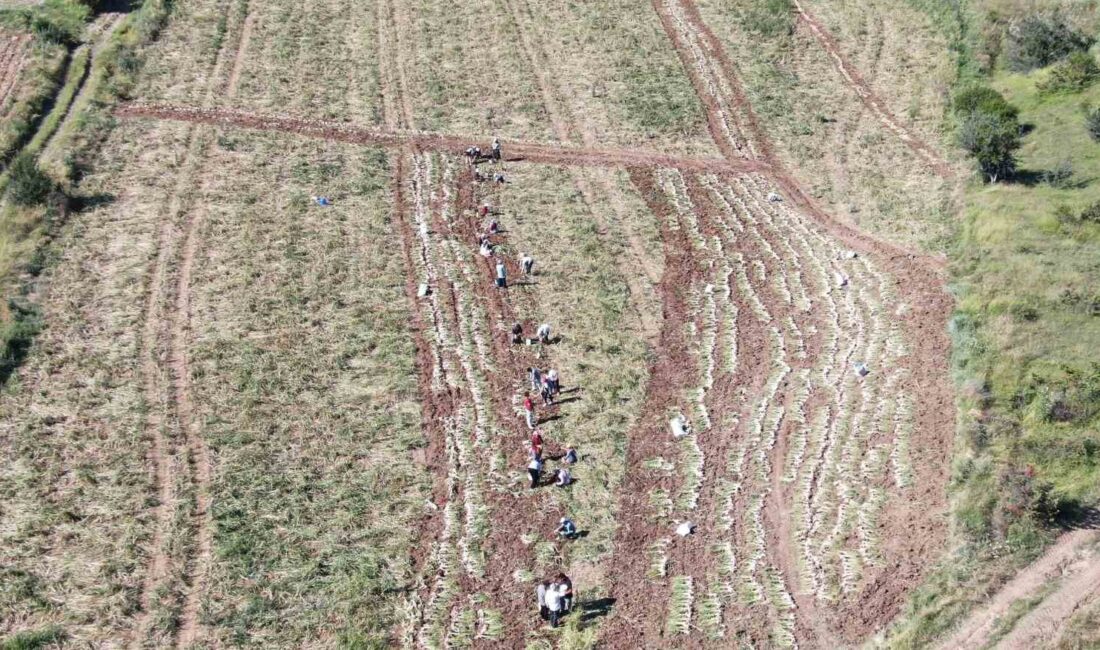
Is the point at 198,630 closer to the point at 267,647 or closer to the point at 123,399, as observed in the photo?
the point at 267,647

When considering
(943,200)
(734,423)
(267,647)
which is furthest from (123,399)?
(943,200)

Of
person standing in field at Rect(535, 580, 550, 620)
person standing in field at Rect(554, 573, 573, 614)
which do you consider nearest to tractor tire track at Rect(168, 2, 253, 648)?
person standing in field at Rect(535, 580, 550, 620)

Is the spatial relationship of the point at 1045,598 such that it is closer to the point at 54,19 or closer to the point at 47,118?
the point at 47,118

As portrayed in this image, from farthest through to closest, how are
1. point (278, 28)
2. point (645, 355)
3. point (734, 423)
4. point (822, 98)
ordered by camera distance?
point (278, 28)
point (822, 98)
point (645, 355)
point (734, 423)

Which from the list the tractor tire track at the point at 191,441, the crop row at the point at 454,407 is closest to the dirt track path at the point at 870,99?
the crop row at the point at 454,407

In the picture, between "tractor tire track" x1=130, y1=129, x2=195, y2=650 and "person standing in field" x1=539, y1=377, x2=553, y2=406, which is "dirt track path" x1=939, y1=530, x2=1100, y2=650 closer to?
"person standing in field" x1=539, y1=377, x2=553, y2=406

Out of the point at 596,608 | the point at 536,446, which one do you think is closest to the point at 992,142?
the point at 536,446

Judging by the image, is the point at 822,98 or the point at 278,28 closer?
the point at 822,98
